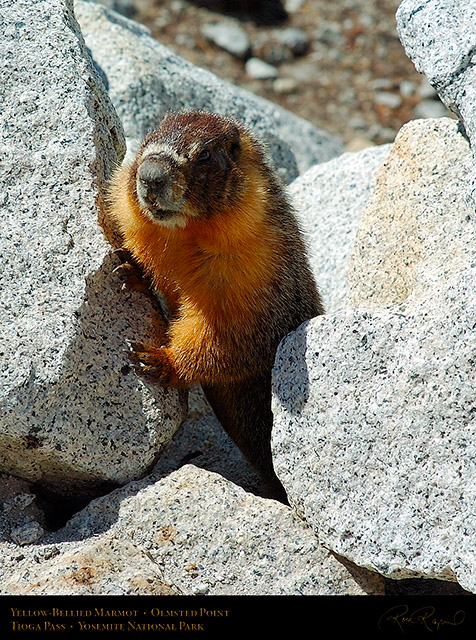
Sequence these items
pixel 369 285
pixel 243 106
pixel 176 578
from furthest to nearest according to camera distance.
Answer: pixel 243 106
pixel 369 285
pixel 176 578

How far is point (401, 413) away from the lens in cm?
341

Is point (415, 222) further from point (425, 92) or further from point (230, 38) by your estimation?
point (230, 38)

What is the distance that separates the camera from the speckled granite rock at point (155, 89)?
18.5 feet

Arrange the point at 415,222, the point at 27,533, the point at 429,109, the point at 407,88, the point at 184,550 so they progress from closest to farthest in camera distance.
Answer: the point at 184,550 → the point at 27,533 → the point at 415,222 → the point at 429,109 → the point at 407,88

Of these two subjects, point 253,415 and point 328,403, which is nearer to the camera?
point 328,403

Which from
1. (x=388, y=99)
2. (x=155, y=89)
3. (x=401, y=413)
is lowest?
(x=388, y=99)

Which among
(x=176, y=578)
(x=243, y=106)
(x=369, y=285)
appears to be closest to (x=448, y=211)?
(x=369, y=285)

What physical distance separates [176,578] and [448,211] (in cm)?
195

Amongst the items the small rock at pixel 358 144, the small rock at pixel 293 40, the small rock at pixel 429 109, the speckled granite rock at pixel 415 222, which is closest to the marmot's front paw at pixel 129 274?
the speckled granite rock at pixel 415 222

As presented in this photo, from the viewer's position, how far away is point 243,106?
614 centimetres

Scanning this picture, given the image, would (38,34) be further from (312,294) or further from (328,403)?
(328,403)

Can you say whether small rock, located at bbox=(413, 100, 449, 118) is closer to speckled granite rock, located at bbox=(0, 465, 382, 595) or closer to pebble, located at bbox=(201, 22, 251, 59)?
pebble, located at bbox=(201, 22, 251, 59)

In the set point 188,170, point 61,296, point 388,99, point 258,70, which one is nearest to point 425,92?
point 388,99

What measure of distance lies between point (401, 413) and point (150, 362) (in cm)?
116
